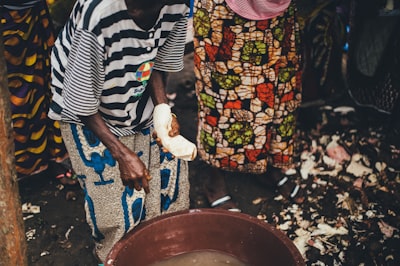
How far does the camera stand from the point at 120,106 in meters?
2.12

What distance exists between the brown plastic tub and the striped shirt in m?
0.44

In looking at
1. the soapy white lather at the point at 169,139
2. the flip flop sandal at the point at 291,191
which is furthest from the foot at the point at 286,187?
the soapy white lather at the point at 169,139

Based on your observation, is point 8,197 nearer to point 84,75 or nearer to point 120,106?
point 84,75

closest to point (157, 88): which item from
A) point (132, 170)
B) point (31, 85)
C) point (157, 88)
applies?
point (157, 88)

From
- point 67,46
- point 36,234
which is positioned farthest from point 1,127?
point 36,234

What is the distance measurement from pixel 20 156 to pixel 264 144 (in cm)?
154

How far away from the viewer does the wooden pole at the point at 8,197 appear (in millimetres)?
1577

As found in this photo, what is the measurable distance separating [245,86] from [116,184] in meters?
0.95

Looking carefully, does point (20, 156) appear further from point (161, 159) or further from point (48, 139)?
point (161, 159)

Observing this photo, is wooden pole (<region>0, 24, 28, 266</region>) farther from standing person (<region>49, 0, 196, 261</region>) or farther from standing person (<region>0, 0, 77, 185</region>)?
standing person (<region>0, 0, 77, 185</region>)

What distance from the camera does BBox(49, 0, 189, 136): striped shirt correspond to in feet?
5.94

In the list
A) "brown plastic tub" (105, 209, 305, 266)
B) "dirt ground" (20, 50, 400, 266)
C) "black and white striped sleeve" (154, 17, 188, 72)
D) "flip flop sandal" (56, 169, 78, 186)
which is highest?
"black and white striped sleeve" (154, 17, 188, 72)

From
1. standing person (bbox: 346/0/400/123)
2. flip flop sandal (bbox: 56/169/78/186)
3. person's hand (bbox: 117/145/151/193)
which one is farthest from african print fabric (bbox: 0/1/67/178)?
standing person (bbox: 346/0/400/123)

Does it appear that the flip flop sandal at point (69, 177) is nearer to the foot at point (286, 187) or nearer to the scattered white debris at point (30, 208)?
the scattered white debris at point (30, 208)
